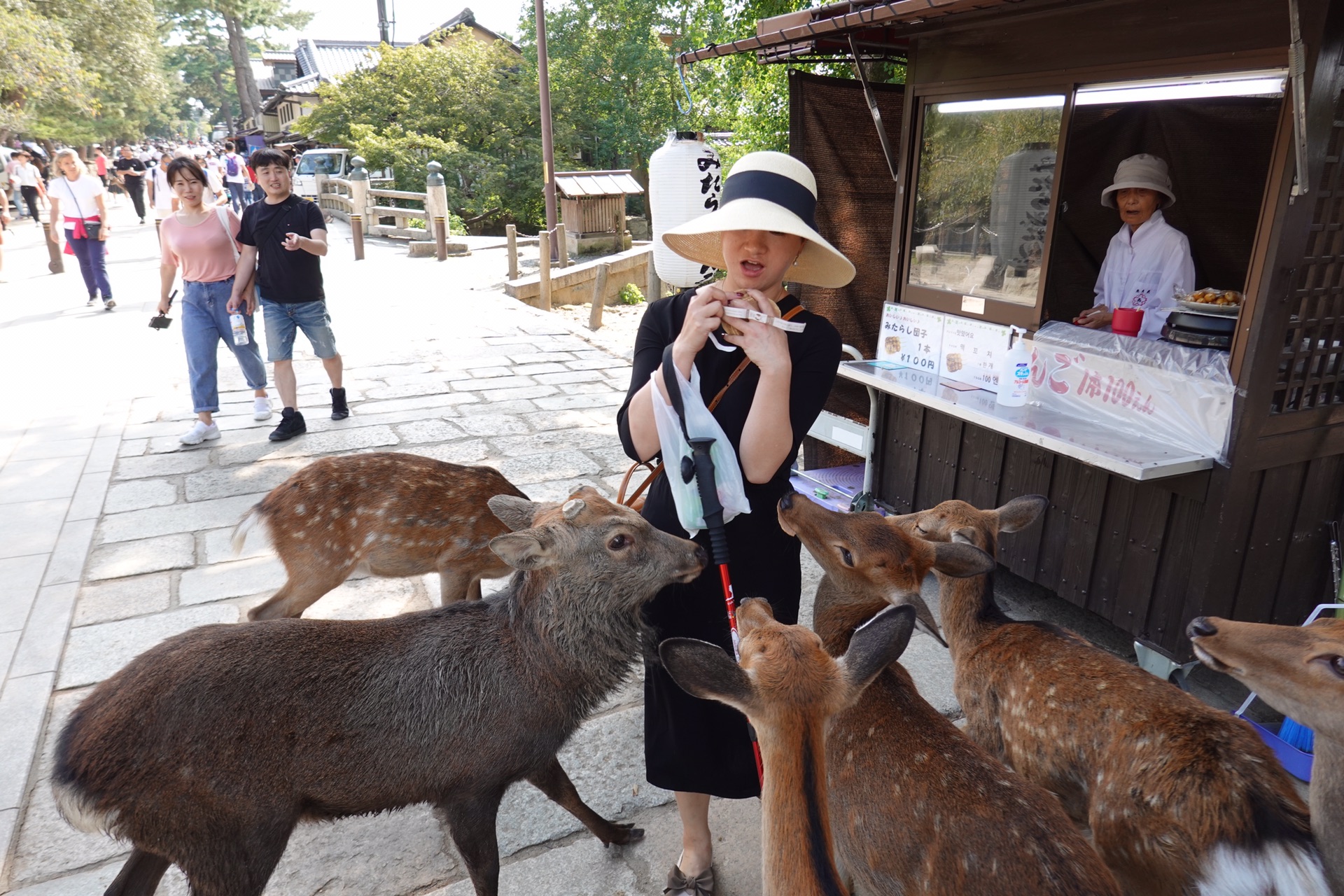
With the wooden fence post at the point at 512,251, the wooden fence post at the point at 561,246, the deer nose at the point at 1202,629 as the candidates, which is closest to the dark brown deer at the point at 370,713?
the deer nose at the point at 1202,629

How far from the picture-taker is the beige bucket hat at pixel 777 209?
7.41 ft

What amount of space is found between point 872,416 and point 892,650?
351cm

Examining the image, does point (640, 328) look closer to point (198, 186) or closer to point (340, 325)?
point (198, 186)

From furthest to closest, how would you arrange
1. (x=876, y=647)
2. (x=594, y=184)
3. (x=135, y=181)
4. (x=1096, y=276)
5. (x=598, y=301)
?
(x=135, y=181) < (x=594, y=184) < (x=598, y=301) < (x=1096, y=276) < (x=876, y=647)

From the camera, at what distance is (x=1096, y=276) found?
19.8 ft

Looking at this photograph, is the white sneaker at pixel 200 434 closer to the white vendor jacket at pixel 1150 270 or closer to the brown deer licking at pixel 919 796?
the brown deer licking at pixel 919 796

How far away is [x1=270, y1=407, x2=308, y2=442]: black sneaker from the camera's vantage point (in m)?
6.66

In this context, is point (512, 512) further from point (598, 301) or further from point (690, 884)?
point (598, 301)

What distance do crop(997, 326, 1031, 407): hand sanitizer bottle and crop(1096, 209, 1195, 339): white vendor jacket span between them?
2.57 feet

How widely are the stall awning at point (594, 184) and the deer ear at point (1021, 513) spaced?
15.5 meters

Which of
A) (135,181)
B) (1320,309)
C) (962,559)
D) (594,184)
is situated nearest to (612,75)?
(594,184)

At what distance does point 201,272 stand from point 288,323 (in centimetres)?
73

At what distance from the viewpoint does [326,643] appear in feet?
7.90

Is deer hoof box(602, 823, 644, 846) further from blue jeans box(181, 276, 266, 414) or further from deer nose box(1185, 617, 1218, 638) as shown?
blue jeans box(181, 276, 266, 414)
